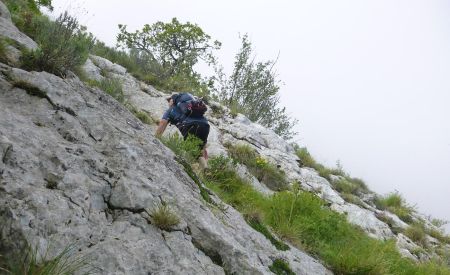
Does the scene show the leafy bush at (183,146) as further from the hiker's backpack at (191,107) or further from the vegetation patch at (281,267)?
the vegetation patch at (281,267)

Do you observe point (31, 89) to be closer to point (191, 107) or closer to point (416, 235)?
point (191, 107)

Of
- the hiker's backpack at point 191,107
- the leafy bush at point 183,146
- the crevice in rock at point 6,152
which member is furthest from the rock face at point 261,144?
the crevice in rock at point 6,152

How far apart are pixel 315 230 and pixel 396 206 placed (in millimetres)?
8492

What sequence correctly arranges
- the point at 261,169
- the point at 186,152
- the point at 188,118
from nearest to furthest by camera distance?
the point at 186,152 < the point at 188,118 < the point at 261,169

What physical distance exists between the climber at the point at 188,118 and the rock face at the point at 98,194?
2845 mm

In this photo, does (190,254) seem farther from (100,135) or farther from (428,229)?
(428,229)

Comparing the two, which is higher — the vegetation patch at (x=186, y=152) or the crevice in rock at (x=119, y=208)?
the vegetation patch at (x=186, y=152)

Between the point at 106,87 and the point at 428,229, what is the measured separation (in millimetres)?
10920

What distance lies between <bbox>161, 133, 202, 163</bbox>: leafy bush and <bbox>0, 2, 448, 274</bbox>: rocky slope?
0.71m

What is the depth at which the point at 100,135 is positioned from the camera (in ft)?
13.7

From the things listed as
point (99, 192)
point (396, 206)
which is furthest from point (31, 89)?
point (396, 206)

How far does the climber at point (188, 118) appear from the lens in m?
7.93

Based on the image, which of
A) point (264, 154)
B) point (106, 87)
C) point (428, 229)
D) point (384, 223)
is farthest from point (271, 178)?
point (428, 229)

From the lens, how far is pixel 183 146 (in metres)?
6.49
